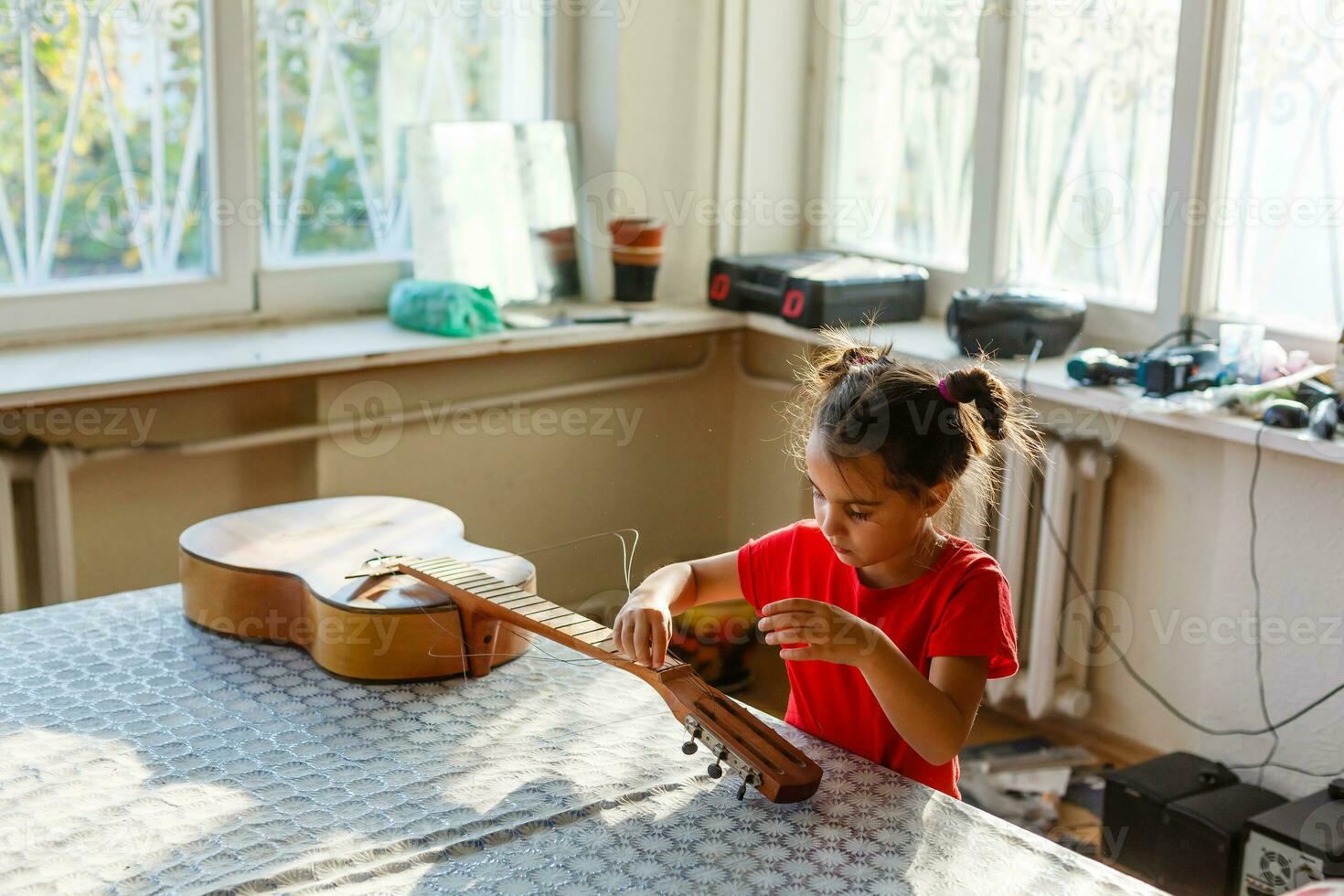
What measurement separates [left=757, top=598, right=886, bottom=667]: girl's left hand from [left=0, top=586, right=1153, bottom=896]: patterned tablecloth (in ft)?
0.48

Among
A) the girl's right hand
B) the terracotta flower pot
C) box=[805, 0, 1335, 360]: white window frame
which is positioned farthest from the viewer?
the terracotta flower pot

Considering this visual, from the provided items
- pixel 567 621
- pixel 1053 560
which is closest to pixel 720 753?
pixel 567 621

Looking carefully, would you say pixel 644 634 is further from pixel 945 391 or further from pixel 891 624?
pixel 945 391

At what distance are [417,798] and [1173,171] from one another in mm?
1823

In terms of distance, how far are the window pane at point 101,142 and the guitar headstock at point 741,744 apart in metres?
1.63

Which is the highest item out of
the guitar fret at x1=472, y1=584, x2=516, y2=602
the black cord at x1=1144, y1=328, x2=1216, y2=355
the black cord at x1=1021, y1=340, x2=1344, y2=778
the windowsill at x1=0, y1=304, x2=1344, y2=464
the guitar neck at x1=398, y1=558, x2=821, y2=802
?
the black cord at x1=1144, y1=328, x2=1216, y2=355

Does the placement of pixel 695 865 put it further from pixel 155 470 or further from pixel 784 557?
pixel 155 470

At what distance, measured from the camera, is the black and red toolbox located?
108 inches

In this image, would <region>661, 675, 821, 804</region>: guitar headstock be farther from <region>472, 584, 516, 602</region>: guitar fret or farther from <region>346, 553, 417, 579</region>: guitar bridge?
<region>346, 553, 417, 579</region>: guitar bridge

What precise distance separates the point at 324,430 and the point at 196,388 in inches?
9.6

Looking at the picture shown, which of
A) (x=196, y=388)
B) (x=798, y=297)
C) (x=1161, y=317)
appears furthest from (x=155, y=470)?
(x=1161, y=317)

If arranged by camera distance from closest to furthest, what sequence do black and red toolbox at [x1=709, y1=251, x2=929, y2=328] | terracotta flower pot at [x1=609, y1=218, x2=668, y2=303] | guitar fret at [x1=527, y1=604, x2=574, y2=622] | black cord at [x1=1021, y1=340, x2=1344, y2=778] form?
guitar fret at [x1=527, y1=604, x2=574, y2=622], black cord at [x1=1021, y1=340, x2=1344, y2=778], black and red toolbox at [x1=709, y1=251, x2=929, y2=328], terracotta flower pot at [x1=609, y1=218, x2=668, y2=303]

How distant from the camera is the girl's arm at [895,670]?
1.16 m

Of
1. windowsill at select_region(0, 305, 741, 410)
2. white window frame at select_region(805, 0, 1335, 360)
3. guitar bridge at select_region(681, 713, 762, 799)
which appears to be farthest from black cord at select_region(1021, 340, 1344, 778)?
guitar bridge at select_region(681, 713, 762, 799)
